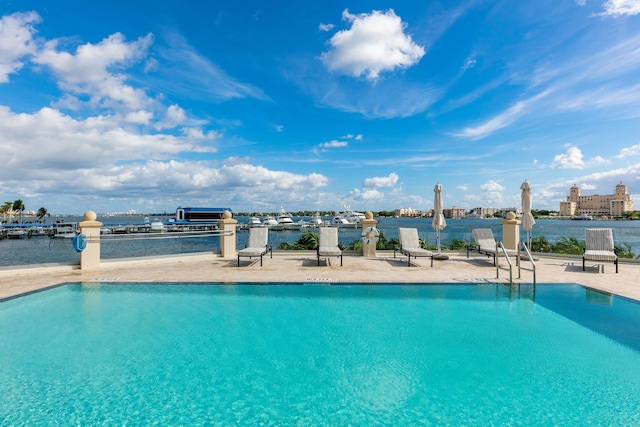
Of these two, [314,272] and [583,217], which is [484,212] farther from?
[314,272]

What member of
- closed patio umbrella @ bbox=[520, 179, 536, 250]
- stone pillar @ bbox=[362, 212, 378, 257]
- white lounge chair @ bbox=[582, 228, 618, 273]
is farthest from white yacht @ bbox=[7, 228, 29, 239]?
white lounge chair @ bbox=[582, 228, 618, 273]

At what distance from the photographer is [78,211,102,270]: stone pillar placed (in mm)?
8469

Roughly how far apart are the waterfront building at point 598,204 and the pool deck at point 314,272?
54.1m

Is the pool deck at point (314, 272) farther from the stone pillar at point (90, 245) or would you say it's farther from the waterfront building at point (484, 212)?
the waterfront building at point (484, 212)

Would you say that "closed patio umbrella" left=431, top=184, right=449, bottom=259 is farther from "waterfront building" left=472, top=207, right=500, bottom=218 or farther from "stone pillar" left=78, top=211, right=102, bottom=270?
"waterfront building" left=472, top=207, right=500, bottom=218

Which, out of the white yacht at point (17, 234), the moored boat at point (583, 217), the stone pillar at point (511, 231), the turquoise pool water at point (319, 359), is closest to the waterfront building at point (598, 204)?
the moored boat at point (583, 217)

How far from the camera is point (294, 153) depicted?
95.7 ft

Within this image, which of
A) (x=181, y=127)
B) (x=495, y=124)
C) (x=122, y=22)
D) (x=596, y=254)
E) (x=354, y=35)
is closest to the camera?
(x=596, y=254)

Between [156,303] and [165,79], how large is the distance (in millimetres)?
13385

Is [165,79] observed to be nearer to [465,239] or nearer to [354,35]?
[354,35]

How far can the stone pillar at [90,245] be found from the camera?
8469mm

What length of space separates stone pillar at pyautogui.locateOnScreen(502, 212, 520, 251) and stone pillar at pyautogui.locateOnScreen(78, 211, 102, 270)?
489 inches

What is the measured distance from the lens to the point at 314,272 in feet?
27.1

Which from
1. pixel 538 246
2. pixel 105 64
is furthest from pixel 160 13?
pixel 538 246
